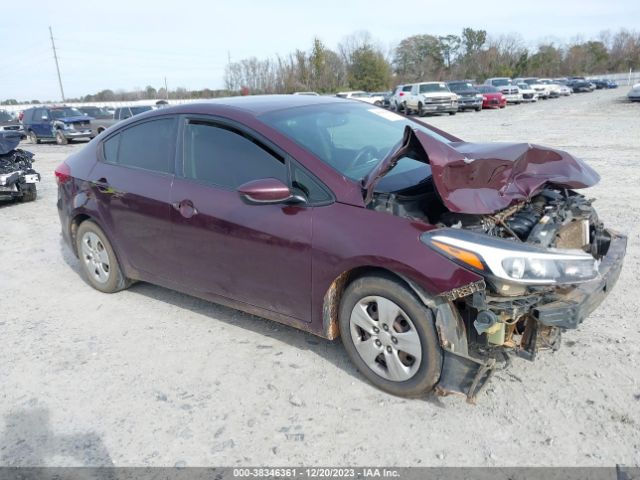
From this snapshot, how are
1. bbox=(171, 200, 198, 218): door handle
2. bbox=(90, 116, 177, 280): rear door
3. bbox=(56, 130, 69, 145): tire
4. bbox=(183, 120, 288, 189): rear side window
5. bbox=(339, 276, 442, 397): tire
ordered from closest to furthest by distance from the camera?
1. bbox=(339, 276, 442, 397): tire
2. bbox=(183, 120, 288, 189): rear side window
3. bbox=(171, 200, 198, 218): door handle
4. bbox=(90, 116, 177, 280): rear door
5. bbox=(56, 130, 69, 145): tire

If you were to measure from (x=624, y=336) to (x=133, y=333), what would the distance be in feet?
12.1

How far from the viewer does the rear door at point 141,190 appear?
4152 mm

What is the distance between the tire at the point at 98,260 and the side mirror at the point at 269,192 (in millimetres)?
2168

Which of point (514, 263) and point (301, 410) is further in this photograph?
point (301, 410)

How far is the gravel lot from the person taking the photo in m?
2.72

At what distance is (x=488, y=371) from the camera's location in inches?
116

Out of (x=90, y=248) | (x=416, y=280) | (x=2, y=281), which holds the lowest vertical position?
Result: (x=2, y=281)

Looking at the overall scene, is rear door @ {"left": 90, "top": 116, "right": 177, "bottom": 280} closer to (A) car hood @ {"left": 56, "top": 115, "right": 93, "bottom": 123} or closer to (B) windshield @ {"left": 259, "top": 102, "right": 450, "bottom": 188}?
(B) windshield @ {"left": 259, "top": 102, "right": 450, "bottom": 188}

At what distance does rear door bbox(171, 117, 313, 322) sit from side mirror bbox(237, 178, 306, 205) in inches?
3.4

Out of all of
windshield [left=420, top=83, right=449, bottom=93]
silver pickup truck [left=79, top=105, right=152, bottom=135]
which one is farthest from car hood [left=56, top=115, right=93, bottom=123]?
windshield [left=420, top=83, right=449, bottom=93]

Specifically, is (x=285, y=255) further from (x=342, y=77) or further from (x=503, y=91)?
(x=342, y=77)

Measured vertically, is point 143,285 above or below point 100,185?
below

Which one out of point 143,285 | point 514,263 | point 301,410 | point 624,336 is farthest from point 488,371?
point 143,285

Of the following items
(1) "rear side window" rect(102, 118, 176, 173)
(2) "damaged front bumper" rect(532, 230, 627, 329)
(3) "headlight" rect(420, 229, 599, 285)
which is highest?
(1) "rear side window" rect(102, 118, 176, 173)
